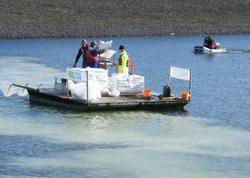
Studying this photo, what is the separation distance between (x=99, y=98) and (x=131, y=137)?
15.6 feet

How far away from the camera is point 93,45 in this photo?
30.9 meters

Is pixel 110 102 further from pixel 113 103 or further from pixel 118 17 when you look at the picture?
pixel 118 17

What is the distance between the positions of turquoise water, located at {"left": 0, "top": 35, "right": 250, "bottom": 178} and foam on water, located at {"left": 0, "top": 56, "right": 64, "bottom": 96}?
0.17ft

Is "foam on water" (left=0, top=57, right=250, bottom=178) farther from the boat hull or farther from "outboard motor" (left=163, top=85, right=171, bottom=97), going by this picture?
"outboard motor" (left=163, top=85, right=171, bottom=97)

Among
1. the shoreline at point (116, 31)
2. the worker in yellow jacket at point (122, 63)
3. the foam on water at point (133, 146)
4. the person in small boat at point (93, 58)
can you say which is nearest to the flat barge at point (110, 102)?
the foam on water at point (133, 146)

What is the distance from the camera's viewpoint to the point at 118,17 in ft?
252

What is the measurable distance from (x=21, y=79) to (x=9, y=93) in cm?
484

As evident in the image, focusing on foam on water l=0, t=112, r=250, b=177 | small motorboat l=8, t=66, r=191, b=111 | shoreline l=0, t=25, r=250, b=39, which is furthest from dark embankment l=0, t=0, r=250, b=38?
foam on water l=0, t=112, r=250, b=177

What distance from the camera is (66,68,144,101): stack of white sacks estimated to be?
91.0 ft

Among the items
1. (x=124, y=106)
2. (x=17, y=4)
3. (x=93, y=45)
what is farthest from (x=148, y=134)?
(x=17, y=4)

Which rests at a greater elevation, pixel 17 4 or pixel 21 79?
pixel 17 4

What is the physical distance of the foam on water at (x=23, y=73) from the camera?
3384cm

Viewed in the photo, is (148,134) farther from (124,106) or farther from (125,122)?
(124,106)

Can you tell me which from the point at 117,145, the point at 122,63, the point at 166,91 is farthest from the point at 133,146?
the point at 122,63
